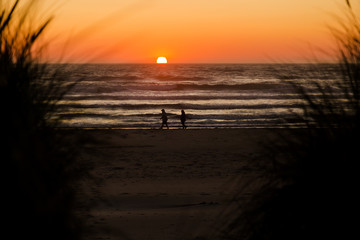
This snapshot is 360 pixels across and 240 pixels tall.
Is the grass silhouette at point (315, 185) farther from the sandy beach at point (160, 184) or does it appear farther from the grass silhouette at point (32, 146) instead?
the grass silhouette at point (32, 146)

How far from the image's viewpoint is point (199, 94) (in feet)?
128

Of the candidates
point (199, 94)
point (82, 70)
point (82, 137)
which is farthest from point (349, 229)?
point (199, 94)

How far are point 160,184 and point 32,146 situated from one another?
268 inches

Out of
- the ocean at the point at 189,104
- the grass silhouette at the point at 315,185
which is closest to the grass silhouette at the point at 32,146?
the grass silhouette at the point at 315,185

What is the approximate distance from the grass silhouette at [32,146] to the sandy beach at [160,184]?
0.68 ft

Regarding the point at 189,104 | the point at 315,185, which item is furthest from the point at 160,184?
the point at 189,104

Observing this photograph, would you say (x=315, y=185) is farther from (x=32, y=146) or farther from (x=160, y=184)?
(x=160, y=184)

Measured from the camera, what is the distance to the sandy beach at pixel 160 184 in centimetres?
389

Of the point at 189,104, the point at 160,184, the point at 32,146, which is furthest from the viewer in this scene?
the point at 189,104

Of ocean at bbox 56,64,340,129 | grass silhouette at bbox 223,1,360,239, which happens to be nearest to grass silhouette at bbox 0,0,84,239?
grass silhouette at bbox 223,1,360,239

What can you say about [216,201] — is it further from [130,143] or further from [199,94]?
[199,94]

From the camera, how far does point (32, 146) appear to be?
238cm

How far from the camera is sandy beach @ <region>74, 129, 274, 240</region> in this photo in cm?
389

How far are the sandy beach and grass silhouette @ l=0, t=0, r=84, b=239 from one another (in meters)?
0.21
